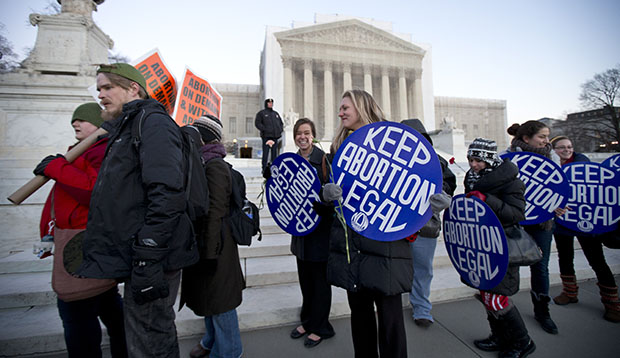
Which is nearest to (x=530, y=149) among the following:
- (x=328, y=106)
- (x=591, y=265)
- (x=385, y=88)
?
(x=591, y=265)

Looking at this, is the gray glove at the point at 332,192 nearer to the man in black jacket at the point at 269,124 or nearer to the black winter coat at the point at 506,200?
the black winter coat at the point at 506,200

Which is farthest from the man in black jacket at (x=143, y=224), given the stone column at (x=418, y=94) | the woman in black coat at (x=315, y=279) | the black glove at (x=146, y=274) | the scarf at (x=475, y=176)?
the stone column at (x=418, y=94)

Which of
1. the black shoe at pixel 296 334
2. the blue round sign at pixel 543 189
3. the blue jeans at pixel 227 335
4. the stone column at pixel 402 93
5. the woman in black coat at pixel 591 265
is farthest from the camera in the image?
the stone column at pixel 402 93

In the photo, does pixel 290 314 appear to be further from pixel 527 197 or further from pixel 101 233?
pixel 527 197

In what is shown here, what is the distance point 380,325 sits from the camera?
1.57 meters

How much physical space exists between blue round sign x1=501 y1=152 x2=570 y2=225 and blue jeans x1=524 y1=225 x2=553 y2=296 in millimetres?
204

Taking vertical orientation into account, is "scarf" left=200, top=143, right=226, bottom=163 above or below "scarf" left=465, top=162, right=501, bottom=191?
above

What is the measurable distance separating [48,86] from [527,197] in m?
9.41

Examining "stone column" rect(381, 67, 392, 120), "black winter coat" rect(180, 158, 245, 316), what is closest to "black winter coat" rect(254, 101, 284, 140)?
"black winter coat" rect(180, 158, 245, 316)

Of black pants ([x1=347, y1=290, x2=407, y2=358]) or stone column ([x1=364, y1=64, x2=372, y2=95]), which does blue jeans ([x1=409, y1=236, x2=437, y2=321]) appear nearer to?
black pants ([x1=347, y1=290, x2=407, y2=358])

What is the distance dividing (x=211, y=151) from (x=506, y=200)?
7.31 ft

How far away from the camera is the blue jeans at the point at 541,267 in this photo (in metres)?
2.53

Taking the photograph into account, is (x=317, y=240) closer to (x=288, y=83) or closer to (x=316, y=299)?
(x=316, y=299)

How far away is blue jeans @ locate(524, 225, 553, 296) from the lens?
253 centimetres
